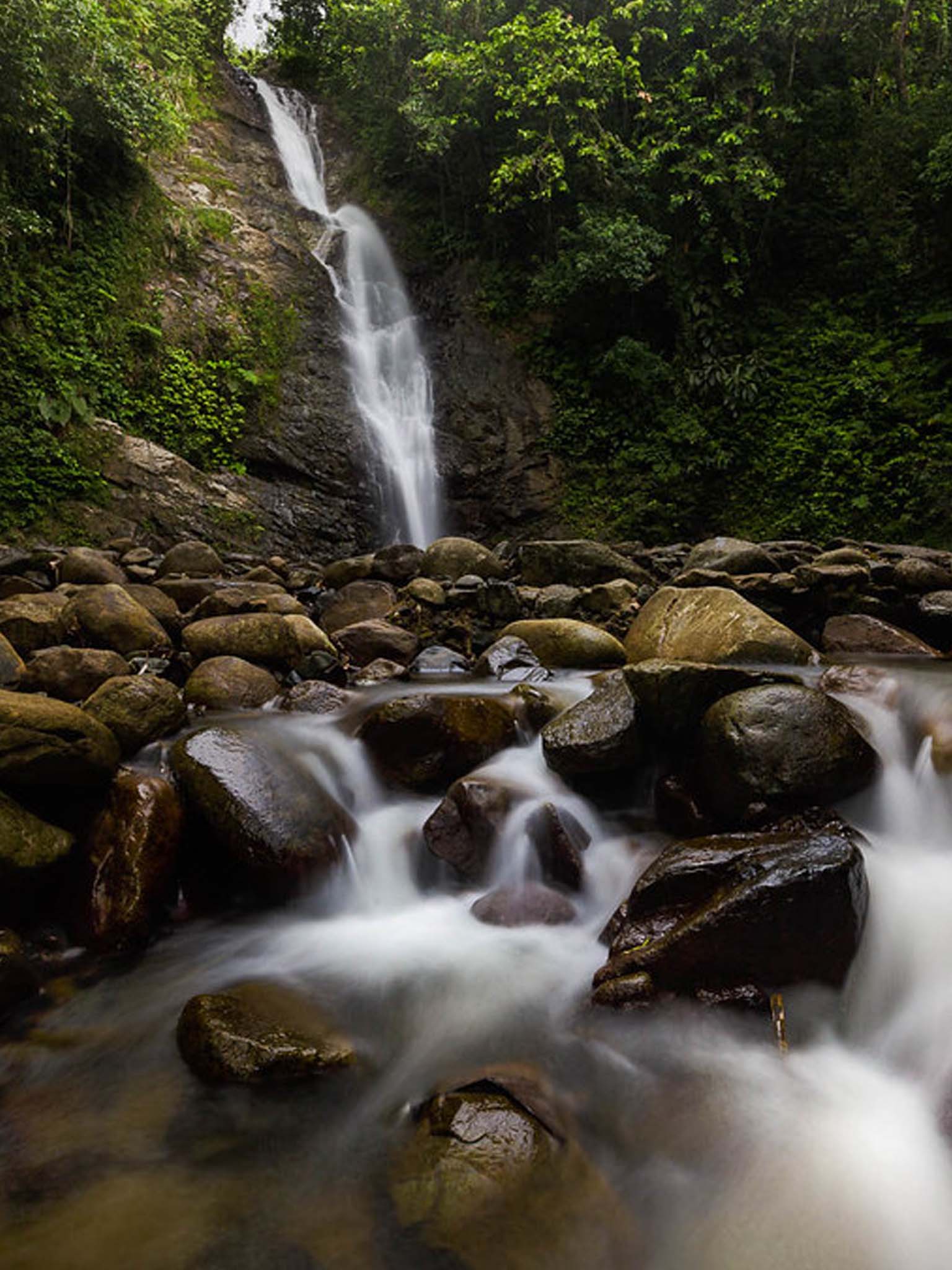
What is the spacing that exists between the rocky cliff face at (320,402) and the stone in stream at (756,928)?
30.7 feet

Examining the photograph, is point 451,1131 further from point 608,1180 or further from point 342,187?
point 342,187

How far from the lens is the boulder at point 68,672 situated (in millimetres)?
4242

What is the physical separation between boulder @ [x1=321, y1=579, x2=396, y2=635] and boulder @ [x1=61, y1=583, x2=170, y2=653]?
2059mm

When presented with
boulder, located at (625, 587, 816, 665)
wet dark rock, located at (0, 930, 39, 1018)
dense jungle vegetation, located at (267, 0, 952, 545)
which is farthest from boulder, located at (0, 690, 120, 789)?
dense jungle vegetation, located at (267, 0, 952, 545)

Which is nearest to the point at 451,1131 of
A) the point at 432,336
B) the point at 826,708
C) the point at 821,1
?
the point at 826,708

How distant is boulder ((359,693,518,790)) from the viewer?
13.3 ft

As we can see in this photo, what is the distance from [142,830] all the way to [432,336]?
46.4ft

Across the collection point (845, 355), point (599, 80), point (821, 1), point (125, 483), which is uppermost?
point (821, 1)

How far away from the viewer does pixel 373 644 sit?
6309mm

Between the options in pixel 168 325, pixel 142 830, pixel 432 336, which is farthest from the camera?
pixel 432 336

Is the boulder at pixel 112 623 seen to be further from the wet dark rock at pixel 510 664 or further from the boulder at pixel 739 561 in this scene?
the boulder at pixel 739 561

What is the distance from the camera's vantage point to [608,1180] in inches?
73.6

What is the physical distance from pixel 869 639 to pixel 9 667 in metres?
6.89

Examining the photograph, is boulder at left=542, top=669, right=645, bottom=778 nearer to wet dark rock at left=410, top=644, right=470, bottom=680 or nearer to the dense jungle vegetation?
wet dark rock at left=410, top=644, right=470, bottom=680
